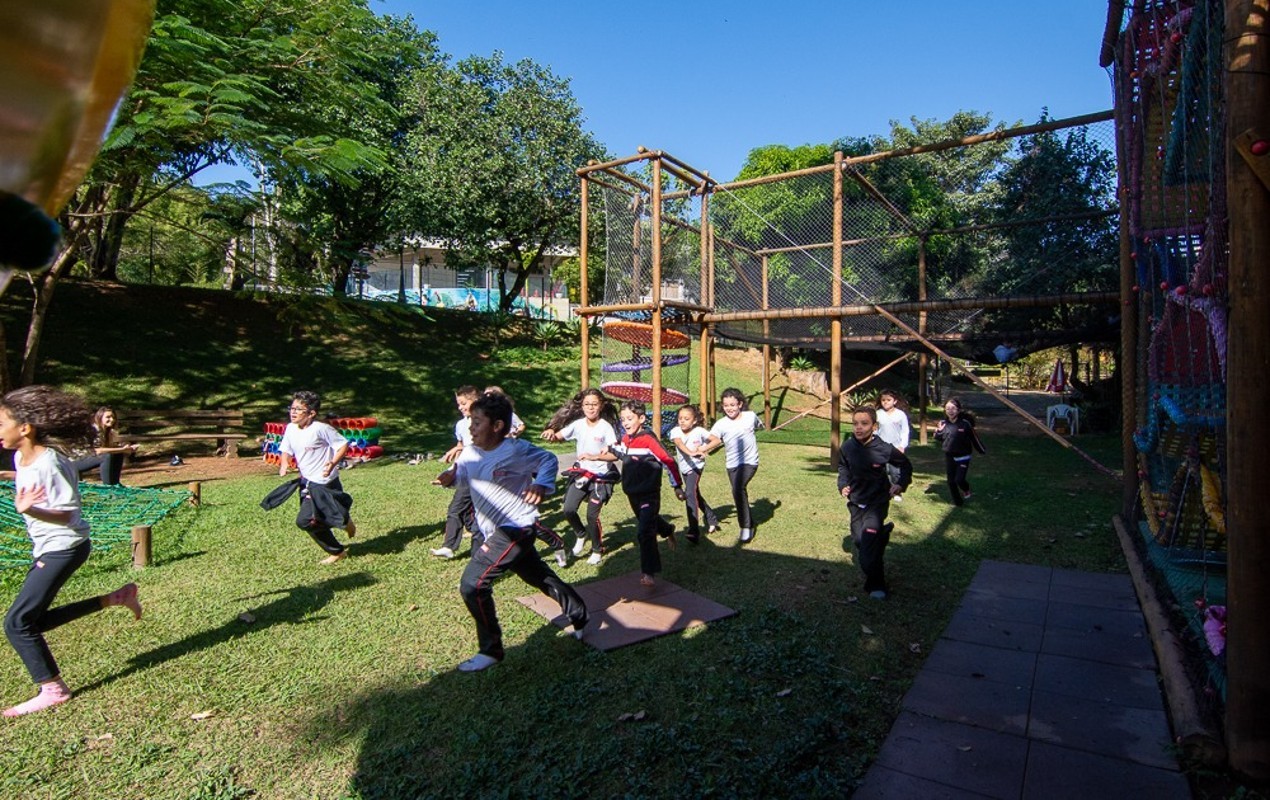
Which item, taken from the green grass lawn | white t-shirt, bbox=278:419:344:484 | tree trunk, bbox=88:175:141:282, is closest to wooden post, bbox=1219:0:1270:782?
the green grass lawn

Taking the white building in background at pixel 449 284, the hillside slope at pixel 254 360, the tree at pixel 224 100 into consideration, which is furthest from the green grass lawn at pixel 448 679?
the white building in background at pixel 449 284

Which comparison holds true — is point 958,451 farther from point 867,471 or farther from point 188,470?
point 188,470

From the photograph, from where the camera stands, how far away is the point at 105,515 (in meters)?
7.18

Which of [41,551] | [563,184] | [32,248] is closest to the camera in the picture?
[32,248]

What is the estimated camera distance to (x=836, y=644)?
4.71 metres

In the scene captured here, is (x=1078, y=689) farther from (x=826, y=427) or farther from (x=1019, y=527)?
(x=826, y=427)

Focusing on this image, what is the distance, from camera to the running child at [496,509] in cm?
433

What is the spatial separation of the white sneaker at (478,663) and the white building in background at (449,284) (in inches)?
929

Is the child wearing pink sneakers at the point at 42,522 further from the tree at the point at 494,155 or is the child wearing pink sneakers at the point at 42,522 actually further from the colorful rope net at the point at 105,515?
the tree at the point at 494,155

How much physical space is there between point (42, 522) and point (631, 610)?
357 centimetres

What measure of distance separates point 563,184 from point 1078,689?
2130cm

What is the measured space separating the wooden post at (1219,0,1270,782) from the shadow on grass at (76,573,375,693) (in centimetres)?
536

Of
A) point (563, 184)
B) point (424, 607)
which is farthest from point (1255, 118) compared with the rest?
point (563, 184)

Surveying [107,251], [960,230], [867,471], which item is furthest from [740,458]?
[107,251]
